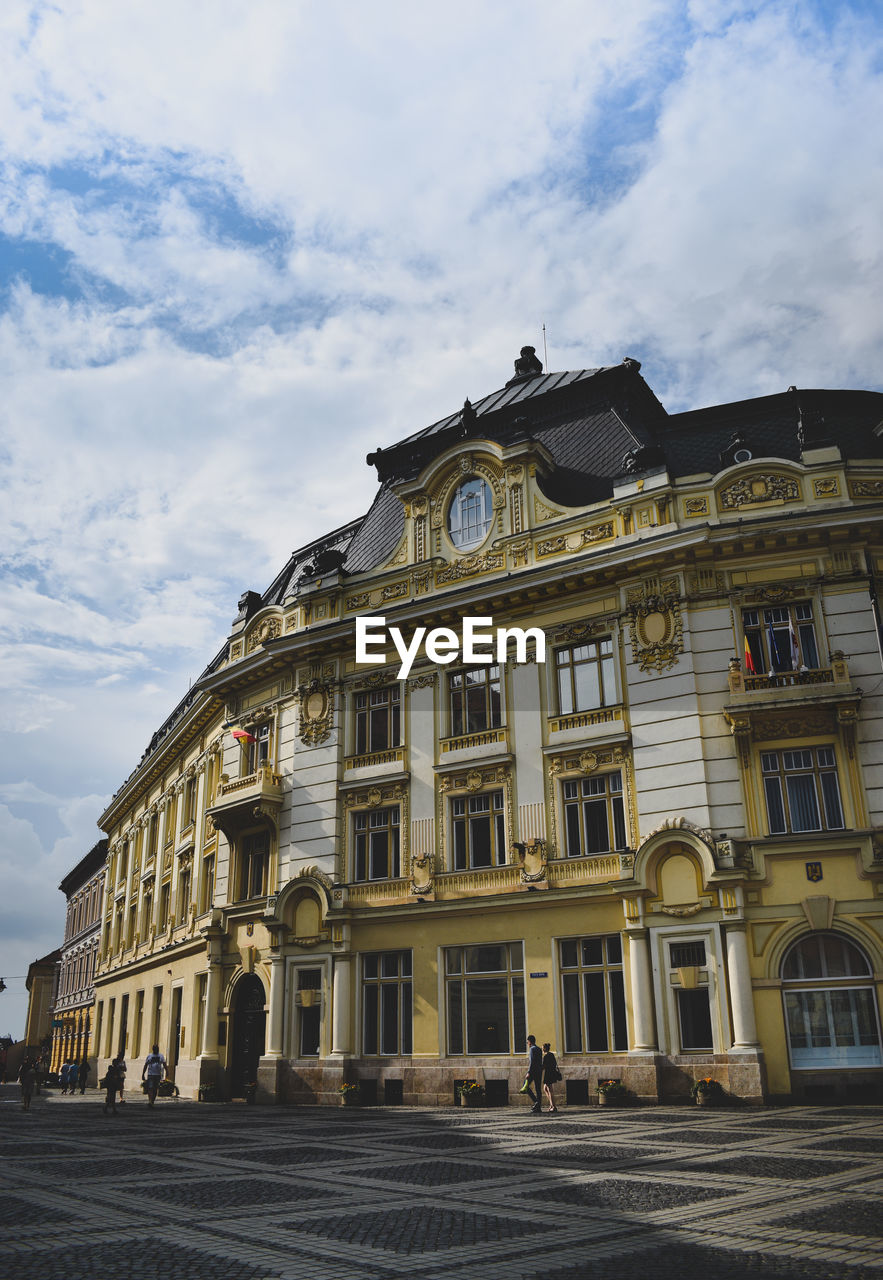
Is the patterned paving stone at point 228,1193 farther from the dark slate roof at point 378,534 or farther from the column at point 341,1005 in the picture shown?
the dark slate roof at point 378,534

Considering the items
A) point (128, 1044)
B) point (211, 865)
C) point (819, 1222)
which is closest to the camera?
point (819, 1222)

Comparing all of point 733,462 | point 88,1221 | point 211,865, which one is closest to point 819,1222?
point 88,1221

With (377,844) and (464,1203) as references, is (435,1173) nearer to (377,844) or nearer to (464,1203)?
(464,1203)

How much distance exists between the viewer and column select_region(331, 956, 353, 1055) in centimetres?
3303

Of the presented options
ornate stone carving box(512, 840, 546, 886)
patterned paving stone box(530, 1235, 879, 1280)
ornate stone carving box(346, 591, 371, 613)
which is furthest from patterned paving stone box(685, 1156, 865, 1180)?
ornate stone carving box(346, 591, 371, 613)

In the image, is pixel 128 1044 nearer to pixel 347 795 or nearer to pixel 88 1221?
pixel 347 795

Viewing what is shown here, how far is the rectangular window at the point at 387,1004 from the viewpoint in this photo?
32.5 metres

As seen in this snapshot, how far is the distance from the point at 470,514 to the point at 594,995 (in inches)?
617

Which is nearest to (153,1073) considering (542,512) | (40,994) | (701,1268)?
(542,512)

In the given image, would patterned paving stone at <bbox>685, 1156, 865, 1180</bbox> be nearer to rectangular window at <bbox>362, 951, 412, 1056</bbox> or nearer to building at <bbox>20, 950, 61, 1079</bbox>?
rectangular window at <bbox>362, 951, 412, 1056</bbox>

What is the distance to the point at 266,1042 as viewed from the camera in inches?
1395

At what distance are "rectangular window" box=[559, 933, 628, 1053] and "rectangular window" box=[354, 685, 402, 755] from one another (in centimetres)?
924

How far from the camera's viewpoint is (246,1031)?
37469 millimetres

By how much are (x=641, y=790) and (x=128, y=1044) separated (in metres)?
36.7
